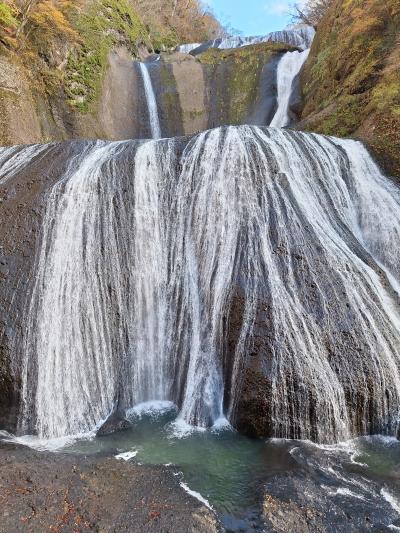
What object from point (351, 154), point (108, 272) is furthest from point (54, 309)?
point (351, 154)

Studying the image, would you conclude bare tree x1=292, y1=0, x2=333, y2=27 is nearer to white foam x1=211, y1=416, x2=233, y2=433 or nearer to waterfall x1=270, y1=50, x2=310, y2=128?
waterfall x1=270, y1=50, x2=310, y2=128

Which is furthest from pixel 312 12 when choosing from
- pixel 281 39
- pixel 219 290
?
pixel 219 290

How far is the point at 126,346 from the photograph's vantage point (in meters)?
7.22

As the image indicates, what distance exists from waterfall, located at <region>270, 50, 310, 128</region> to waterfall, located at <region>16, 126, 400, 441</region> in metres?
8.05

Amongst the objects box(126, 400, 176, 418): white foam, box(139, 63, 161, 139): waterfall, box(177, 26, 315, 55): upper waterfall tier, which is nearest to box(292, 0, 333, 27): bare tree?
box(177, 26, 315, 55): upper waterfall tier

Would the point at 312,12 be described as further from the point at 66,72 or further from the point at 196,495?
the point at 196,495

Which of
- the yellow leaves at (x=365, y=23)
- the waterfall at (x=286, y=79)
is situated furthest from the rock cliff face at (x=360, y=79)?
the waterfall at (x=286, y=79)

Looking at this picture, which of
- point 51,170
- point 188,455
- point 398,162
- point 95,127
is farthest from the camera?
point 95,127

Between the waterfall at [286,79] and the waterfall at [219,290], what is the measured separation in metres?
8.05

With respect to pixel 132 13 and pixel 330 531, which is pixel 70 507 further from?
pixel 132 13

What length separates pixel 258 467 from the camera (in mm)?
5074

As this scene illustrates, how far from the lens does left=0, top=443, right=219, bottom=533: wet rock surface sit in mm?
3863

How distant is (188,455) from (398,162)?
8.08 m

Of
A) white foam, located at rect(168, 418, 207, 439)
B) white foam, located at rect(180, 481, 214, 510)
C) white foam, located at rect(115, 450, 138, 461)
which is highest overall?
white foam, located at rect(168, 418, 207, 439)
